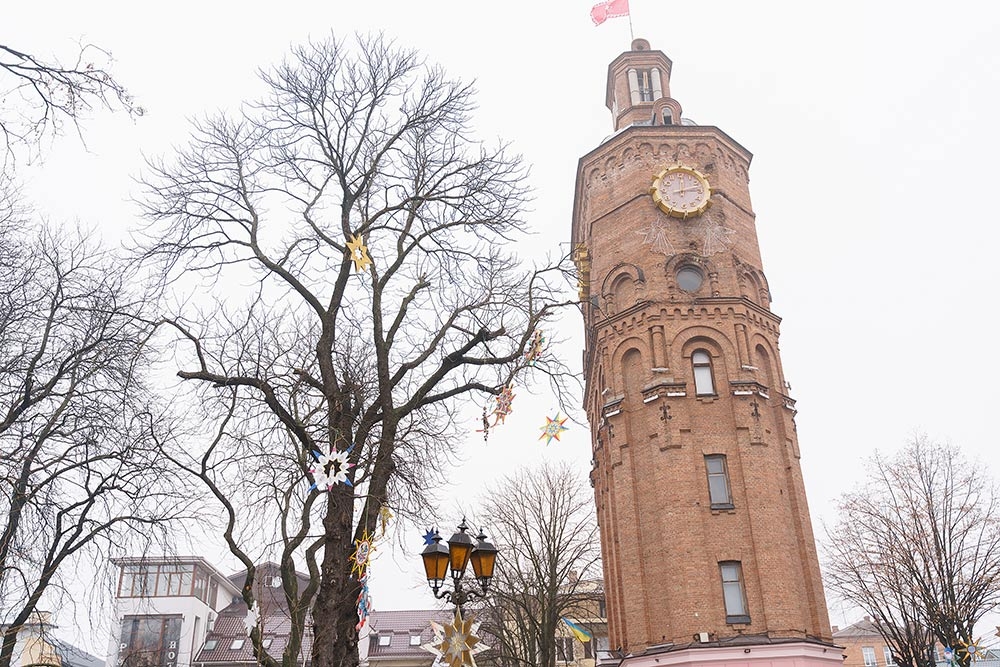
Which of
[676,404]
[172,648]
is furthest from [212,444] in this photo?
[172,648]

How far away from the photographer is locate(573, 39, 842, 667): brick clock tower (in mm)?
25016

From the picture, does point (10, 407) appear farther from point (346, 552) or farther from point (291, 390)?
point (346, 552)

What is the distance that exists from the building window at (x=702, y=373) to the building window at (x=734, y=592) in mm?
5348

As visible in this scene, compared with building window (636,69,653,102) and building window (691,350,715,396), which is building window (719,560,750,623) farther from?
building window (636,69,653,102)

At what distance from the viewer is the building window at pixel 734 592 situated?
979 inches

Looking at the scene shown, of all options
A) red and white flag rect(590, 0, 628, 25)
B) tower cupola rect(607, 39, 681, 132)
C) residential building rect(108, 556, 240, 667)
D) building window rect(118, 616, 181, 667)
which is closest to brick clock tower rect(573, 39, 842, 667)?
tower cupola rect(607, 39, 681, 132)

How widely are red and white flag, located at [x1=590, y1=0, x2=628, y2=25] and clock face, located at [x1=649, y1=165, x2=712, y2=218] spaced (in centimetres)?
914

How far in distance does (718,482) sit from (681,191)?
33.5ft

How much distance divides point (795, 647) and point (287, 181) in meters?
18.4

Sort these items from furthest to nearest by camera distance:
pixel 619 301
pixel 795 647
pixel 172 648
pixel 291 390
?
pixel 172 648 → pixel 619 301 → pixel 795 647 → pixel 291 390

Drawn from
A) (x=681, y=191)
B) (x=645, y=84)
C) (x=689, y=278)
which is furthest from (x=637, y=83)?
(x=689, y=278)

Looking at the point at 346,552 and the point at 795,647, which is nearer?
the point at 346,552

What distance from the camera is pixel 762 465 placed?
87.2 feet

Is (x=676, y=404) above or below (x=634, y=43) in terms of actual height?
below
